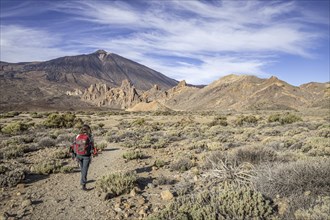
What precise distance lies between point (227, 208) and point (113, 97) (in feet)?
492

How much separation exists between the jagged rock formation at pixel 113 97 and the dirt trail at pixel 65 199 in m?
121

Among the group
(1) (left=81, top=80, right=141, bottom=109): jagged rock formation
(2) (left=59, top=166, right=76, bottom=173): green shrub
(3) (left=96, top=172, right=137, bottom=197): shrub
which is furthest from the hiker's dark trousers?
(1) (left=81, top=80, right=141, bottom=109): jagged rock formation

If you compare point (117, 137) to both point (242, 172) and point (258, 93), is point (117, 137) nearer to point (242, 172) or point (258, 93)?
point (242, 172)

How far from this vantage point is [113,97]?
502ft

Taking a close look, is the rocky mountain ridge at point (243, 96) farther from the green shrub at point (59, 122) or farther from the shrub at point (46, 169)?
the shrub at point (46, 169)

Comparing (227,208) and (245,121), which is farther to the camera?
(245,121)

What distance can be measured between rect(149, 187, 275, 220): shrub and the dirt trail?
57.9 inches

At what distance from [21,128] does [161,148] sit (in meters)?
13.4

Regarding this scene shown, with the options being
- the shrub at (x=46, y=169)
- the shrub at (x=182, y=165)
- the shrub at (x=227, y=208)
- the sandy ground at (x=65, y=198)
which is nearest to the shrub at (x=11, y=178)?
the sandy ground at (x=65, y=198)

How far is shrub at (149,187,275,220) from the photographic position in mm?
5387

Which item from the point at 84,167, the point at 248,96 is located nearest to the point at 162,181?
the point at 84,167

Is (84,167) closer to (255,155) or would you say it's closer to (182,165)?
(182,165)

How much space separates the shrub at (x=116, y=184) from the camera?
295 inches

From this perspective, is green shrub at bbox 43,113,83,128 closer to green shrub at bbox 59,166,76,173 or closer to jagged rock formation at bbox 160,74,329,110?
green shrub at bbox 59,166,76,173
